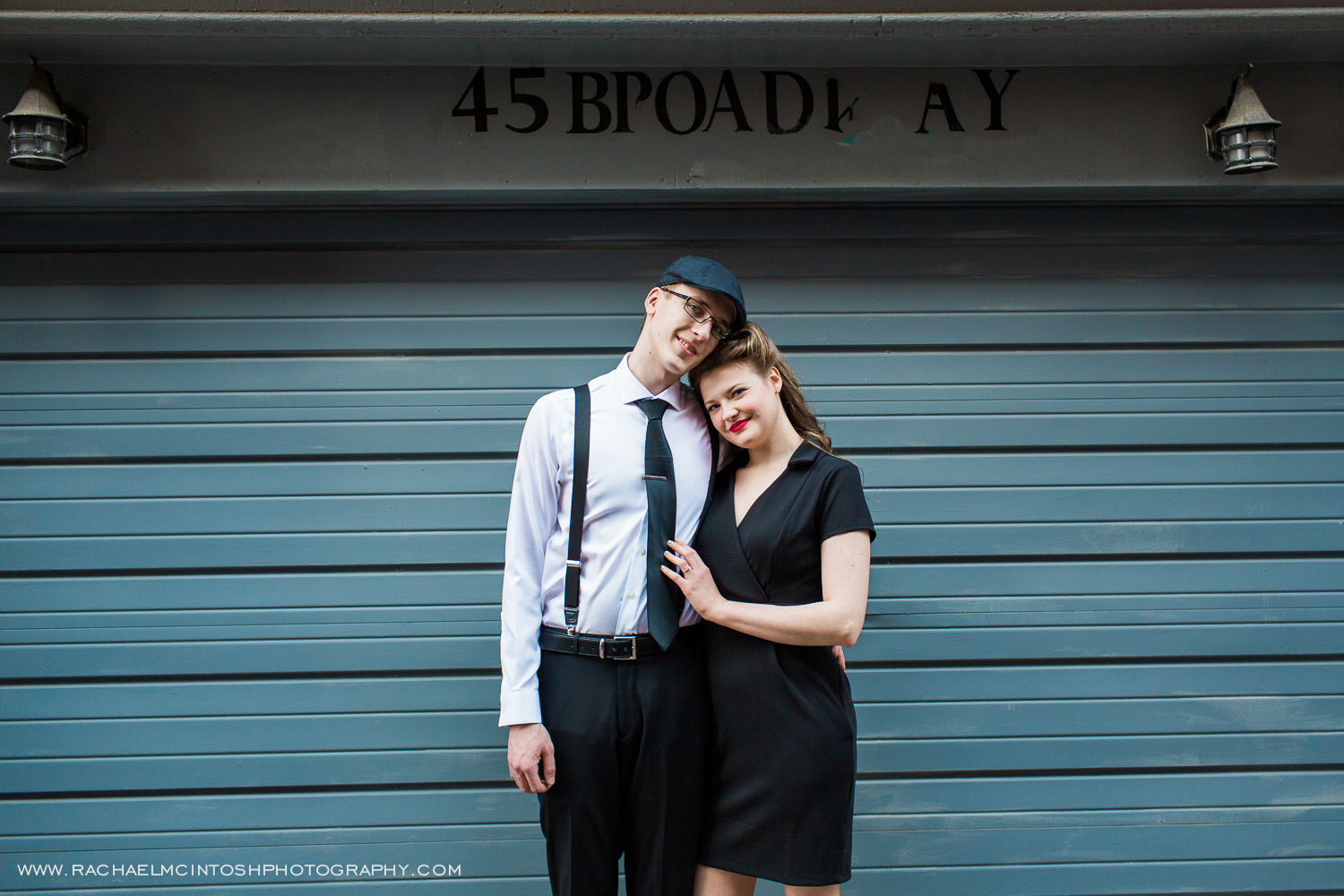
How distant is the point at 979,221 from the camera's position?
11.3 feet

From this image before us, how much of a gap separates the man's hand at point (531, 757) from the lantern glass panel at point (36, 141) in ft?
9.42

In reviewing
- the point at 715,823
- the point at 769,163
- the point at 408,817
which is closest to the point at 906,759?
the point at 715,823

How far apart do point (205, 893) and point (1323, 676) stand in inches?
201

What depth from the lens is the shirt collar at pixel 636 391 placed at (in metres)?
2.56

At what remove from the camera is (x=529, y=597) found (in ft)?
7.91

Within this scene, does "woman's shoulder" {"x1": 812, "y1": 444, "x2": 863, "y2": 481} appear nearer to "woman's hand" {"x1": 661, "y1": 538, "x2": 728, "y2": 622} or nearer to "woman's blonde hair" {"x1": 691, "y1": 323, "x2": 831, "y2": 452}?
"woman's blonde hair" {"x1": 691, "y1": 323, "x2": 831, "y2": 452}

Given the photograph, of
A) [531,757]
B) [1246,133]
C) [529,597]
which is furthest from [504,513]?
[1246,133]

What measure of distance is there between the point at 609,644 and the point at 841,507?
85 centimetres

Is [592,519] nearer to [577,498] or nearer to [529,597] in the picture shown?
[577,498]

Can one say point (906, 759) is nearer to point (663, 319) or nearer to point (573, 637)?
point (573, 637)

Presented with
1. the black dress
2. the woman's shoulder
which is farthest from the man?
the woman's shoulder

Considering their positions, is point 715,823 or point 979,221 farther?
point 979,221

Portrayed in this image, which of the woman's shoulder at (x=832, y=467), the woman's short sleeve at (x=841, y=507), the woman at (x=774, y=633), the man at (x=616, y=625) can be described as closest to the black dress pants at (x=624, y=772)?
the man at (x=616, y=625)

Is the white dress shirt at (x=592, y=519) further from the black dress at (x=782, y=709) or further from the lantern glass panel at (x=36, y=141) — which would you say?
the lantern glass panel at (x=36, y=141)
